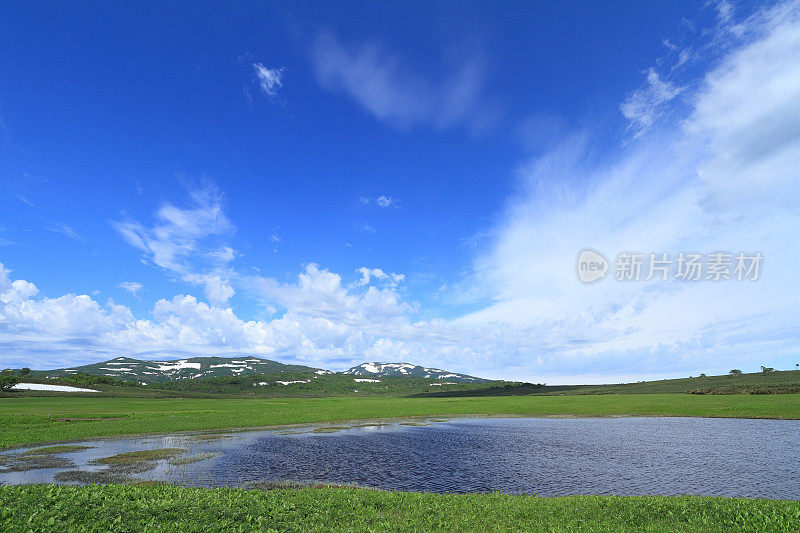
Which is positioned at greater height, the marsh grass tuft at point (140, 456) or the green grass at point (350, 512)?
the green grass at point (350, 512)

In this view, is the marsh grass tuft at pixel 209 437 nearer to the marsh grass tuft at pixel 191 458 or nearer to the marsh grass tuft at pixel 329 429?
the marsh grass tuft at pixel 191 458

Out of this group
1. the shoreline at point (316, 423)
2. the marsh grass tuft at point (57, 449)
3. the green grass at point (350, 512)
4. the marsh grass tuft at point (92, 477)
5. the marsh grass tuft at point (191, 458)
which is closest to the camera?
the green grass at point (350, 512)

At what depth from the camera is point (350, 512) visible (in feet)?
68.3

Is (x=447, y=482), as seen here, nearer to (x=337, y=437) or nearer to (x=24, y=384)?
(x=337, y=437)

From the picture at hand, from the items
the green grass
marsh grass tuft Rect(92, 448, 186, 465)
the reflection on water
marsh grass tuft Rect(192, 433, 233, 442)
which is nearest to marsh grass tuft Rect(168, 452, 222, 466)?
the reflection on water

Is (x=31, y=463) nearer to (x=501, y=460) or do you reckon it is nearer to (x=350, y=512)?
(x=350, y=512)

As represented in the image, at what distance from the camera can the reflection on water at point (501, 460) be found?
3384 centimetres

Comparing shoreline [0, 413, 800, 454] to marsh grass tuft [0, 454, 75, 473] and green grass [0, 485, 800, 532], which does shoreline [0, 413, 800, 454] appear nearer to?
marsh grass tuft [0, 454, 75, 473]

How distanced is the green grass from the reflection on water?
418 inches

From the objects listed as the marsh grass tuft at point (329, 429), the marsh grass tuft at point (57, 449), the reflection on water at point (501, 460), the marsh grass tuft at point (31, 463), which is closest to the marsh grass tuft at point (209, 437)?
the reflection on water at point (501, 460)

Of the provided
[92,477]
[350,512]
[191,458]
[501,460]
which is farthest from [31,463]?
[501,460]

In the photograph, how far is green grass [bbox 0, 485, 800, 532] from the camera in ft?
55.4

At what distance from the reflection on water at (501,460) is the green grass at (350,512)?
418 inches

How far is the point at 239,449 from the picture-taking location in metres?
51.1
